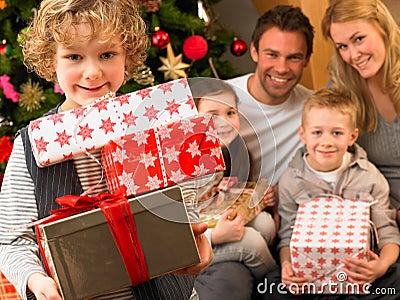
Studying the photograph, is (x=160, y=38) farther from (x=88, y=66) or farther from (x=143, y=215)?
(x=143, y=215)

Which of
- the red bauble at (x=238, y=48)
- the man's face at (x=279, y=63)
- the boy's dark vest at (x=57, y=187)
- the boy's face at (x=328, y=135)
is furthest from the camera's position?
the red bauble at (x=238, y=48)

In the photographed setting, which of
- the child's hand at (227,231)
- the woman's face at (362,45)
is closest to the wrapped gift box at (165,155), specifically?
the child's hand at (227,231)

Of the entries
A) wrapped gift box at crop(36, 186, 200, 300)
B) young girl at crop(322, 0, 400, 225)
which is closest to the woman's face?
young girl at crop(322, 0, 400, 225)

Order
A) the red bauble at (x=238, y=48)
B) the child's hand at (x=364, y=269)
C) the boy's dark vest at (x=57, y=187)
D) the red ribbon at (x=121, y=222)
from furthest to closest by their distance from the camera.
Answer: the red bauble at (x=238, y=48)
the child's hand at (x=364, y=269)
the boy's dark vest at (x=57, y=187)
the red ribbon at (x=121, y=222)

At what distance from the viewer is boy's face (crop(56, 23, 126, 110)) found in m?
1.00

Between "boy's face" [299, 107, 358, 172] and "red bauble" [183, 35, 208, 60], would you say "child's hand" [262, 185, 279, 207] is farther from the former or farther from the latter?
"red bauble" [183, 35, 208, 60]

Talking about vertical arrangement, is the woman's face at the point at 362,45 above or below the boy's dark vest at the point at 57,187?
above

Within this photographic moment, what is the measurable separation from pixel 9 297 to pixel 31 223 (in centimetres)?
120

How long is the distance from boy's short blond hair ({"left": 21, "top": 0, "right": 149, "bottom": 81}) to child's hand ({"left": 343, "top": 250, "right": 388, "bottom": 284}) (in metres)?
0.96

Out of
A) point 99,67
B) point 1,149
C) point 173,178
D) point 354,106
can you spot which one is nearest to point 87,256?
point 173,178

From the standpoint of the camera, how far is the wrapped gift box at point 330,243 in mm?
1798

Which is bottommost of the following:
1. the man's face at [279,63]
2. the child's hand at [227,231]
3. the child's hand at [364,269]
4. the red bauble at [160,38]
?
the child's hand at [364,269]

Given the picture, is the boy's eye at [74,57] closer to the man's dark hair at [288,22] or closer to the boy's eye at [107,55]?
the boy's eye at [107,55]

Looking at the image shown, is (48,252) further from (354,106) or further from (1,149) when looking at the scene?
(1,149)
